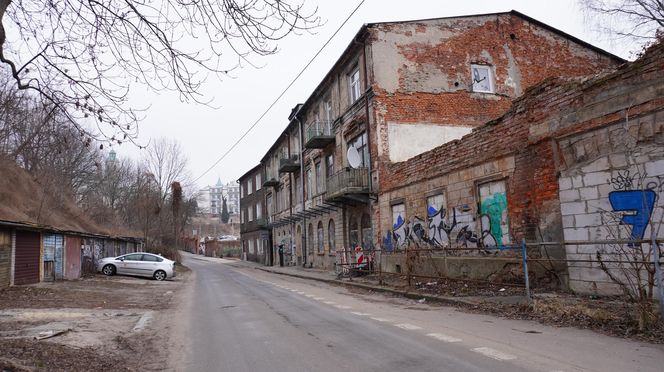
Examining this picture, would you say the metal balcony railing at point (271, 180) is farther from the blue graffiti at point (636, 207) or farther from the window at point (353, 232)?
the blue graffiti at point (636, 207)

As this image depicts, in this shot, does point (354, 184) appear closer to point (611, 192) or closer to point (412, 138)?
point (412, 138)

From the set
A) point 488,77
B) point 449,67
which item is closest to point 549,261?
point 449,67

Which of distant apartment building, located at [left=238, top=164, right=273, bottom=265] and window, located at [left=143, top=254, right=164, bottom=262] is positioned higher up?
distant apartment building, located at [left=238, top=164, right=273, bottom=265]

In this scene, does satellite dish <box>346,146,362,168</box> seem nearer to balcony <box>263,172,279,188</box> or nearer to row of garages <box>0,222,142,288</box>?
row of garages <box>0,222,142,288</box>

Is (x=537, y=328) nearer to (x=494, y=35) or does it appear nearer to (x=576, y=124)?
(x=576, y=124)

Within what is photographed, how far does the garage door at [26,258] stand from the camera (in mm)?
16469

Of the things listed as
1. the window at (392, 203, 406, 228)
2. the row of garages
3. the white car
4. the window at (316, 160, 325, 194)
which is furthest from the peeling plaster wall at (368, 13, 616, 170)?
the row of garages

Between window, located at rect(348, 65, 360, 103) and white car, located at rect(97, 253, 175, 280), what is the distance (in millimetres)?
12951

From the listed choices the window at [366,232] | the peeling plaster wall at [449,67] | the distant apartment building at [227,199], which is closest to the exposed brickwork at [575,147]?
the peeling plaster wall at [449,67]

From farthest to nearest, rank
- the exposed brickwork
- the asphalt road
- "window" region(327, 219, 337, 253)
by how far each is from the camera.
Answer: "window" region(327, 219, 337, 253) < the exposed brickwork < the asphalt road

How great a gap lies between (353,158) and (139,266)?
40.1ft

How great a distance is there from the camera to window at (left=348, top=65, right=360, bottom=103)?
24344 millimetres

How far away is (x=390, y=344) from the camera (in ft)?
22.3

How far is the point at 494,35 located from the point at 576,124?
45.4 feet
